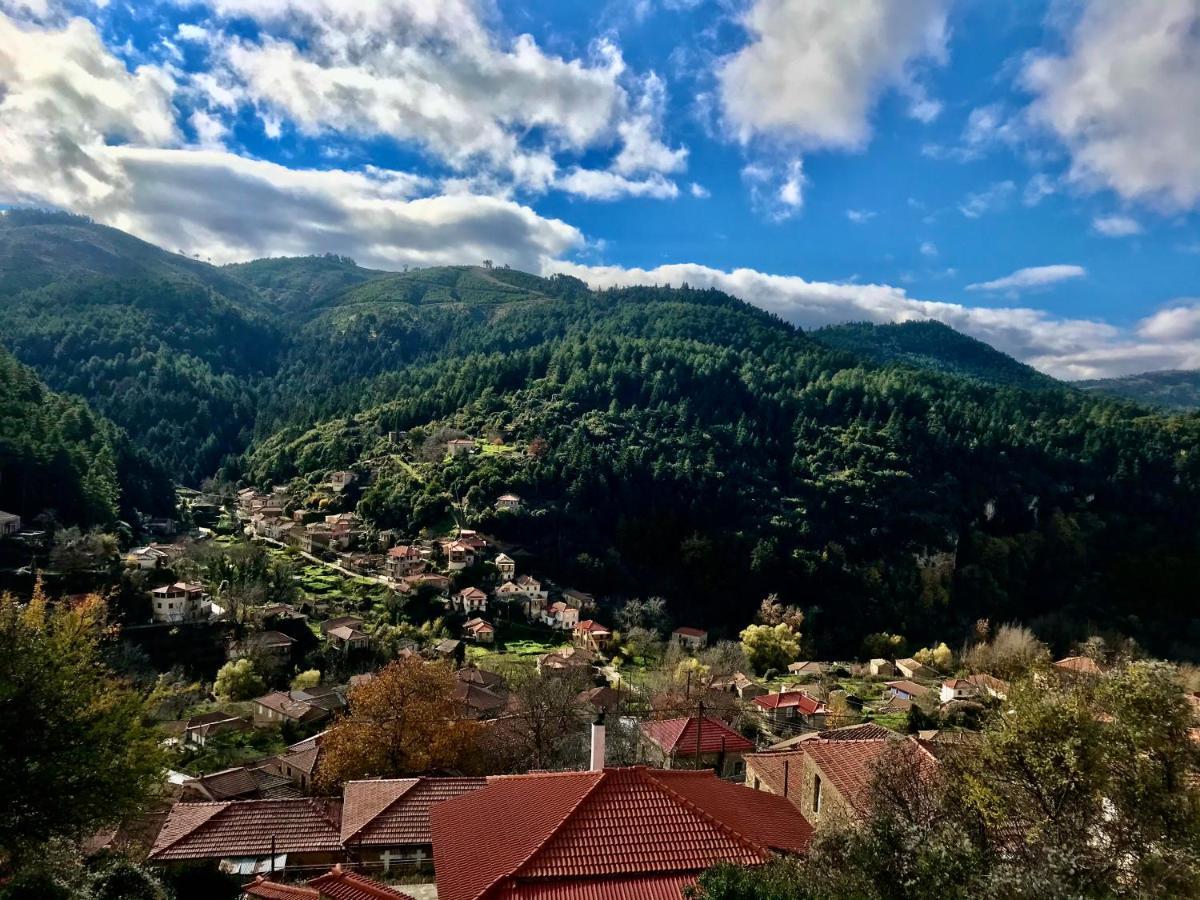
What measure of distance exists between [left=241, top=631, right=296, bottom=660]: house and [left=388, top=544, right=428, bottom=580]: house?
20.4 meters

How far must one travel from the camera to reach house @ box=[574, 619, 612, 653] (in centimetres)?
6075

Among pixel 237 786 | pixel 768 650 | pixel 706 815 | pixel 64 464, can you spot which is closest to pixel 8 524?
pixel 64 464

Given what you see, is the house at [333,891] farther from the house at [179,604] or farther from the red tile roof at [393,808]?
the house at [179,604]

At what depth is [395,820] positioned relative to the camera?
649 inches

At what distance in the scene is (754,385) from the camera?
419 ft

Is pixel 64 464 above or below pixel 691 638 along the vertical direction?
above

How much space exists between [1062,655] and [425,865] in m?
74.0

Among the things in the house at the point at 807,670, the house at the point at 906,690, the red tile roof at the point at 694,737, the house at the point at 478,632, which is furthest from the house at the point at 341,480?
the red tile roof at the point at 694,737

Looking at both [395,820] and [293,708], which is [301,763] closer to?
[293,708]

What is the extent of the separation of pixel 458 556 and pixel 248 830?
54.5 metres

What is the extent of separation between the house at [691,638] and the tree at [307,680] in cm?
Result: 3008

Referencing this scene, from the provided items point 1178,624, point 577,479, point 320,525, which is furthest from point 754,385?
point 320,525

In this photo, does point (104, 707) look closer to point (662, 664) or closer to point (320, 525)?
point (662, 664)

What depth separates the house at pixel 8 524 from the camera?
53.7 m
